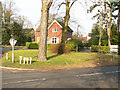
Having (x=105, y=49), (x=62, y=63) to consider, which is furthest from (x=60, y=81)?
(x=105, y=49)

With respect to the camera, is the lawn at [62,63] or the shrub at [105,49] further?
the shrub at [105,49]

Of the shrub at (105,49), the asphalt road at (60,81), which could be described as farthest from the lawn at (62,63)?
the shrub at (105,49)

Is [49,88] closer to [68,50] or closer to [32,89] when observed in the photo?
[32,89]

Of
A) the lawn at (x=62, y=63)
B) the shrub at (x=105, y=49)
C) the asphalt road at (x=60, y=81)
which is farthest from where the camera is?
the shrub at (x=105, y=49)

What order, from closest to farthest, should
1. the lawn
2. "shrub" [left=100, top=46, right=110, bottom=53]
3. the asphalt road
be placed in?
the asphalt road → the lawn → "shrub" [left=100, top=46, right=110, bottom=53]

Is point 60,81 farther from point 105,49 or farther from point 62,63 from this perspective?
point 105,49

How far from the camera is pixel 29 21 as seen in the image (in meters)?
57.2

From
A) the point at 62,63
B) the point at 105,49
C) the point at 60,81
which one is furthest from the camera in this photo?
the point at 105,49

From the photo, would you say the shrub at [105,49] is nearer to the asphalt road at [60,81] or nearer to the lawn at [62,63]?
the lawn at [62,63]

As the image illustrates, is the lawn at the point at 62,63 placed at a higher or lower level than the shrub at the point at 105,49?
lower

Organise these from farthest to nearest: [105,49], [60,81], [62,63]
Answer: [105,49] → [62,63] → [60,81]

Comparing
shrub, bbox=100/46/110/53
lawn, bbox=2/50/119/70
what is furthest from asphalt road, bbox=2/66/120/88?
shrub, bbox=100/46/110/53

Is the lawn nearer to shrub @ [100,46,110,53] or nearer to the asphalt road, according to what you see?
the asphalt road

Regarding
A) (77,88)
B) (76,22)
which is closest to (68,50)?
(76,22)
